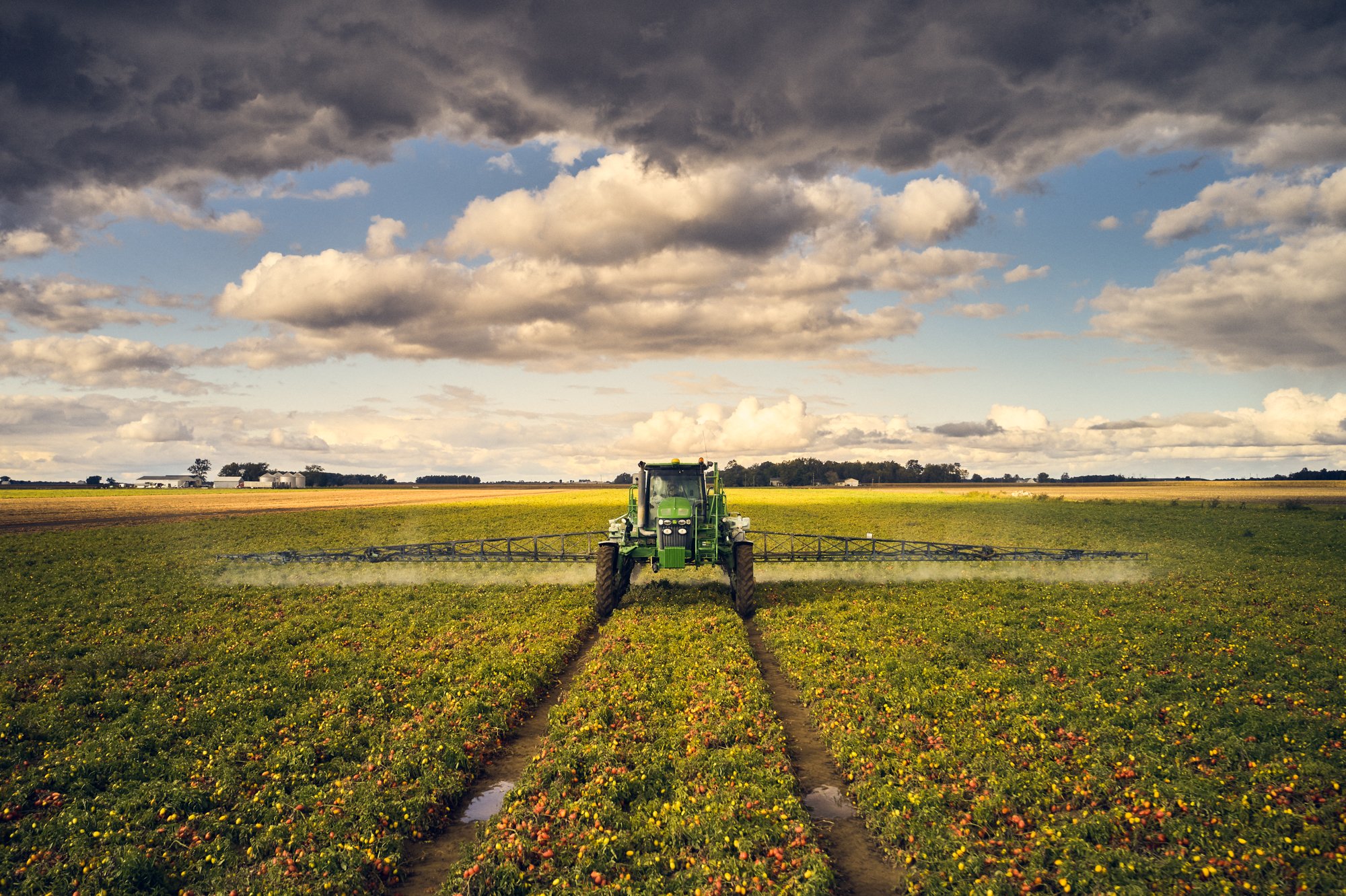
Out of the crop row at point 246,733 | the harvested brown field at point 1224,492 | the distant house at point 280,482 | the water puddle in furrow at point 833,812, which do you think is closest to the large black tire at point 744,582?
the crop row at point 246,733

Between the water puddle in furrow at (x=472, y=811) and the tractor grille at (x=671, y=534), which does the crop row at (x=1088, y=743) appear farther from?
the water puddle in furrow at (x=472, y=811)

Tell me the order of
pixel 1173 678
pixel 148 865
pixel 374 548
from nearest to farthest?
pixel 148 865 < pixel 1173 678 < pixel 374 548

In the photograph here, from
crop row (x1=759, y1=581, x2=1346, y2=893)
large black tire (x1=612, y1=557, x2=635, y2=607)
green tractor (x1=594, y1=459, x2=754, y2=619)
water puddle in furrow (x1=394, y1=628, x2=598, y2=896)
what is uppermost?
green tractor (x1=594, y1=459, x2=754, y2=619)

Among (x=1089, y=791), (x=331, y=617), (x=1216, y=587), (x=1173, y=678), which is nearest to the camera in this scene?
(x=1089, y=791)

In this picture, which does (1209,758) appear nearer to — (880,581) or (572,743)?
(572,743)

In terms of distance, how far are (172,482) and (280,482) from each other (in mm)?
35653

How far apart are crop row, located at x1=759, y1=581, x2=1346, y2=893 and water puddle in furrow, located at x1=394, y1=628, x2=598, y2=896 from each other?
4.78 meters

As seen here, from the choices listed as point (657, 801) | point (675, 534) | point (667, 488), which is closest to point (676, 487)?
point (667, 488)

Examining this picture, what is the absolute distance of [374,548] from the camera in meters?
26.7

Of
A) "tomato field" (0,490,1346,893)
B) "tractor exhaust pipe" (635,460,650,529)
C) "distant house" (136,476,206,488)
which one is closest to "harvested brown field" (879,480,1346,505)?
"tomato field" (0,490,1346,893)

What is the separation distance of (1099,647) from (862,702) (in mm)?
7331

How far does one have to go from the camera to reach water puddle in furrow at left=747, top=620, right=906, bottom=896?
286 inches

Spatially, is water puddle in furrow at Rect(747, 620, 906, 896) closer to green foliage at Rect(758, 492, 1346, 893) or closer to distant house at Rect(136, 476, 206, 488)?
green foliage at Rect(758, 492, 1346, 893)

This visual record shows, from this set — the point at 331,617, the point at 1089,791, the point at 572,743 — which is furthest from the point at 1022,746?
the point at 331,617
